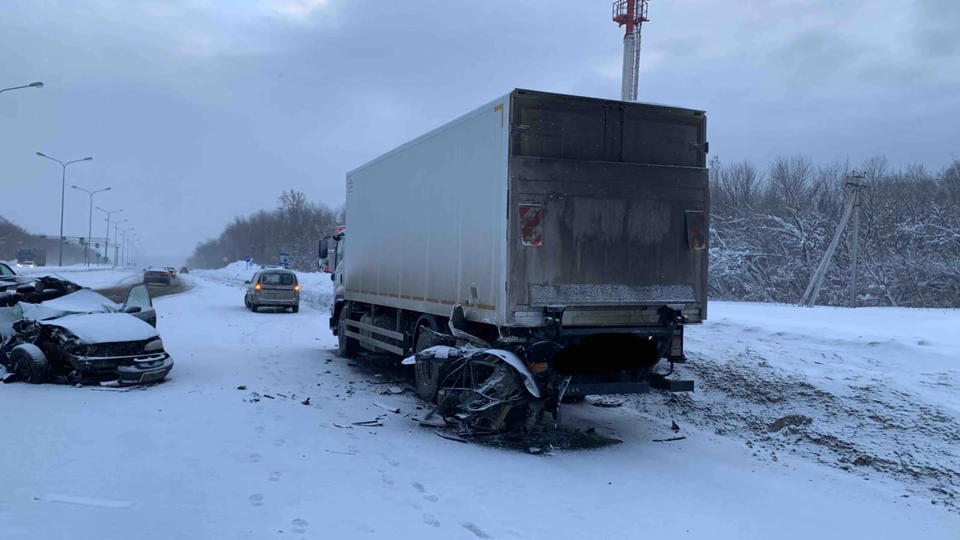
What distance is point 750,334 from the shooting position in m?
11.3

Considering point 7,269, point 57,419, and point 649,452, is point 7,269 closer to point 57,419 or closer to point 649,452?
point 57,419

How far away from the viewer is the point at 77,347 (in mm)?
9211

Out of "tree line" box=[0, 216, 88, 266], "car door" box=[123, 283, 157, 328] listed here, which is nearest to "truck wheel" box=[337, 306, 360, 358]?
"car door" box=[123, 283, 157, 328]

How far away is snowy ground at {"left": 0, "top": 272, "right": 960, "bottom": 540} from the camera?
4.94m

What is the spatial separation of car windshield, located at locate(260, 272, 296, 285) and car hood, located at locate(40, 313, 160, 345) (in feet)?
50.4

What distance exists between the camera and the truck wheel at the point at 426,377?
880cm

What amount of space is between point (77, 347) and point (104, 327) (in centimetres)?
50

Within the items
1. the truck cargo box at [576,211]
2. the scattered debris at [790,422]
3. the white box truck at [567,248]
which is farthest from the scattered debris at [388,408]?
the scattered debris at [790,422]

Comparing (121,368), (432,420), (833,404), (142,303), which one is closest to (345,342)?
(142,303)

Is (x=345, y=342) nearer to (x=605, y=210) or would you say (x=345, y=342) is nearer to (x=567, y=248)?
(x=567, y=248)

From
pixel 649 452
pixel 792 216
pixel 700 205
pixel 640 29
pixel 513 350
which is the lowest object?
pixel 649 452

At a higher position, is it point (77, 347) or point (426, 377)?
point (77, 347)

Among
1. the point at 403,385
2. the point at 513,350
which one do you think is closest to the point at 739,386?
the point at 513,350

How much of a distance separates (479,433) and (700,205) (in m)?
3.59
